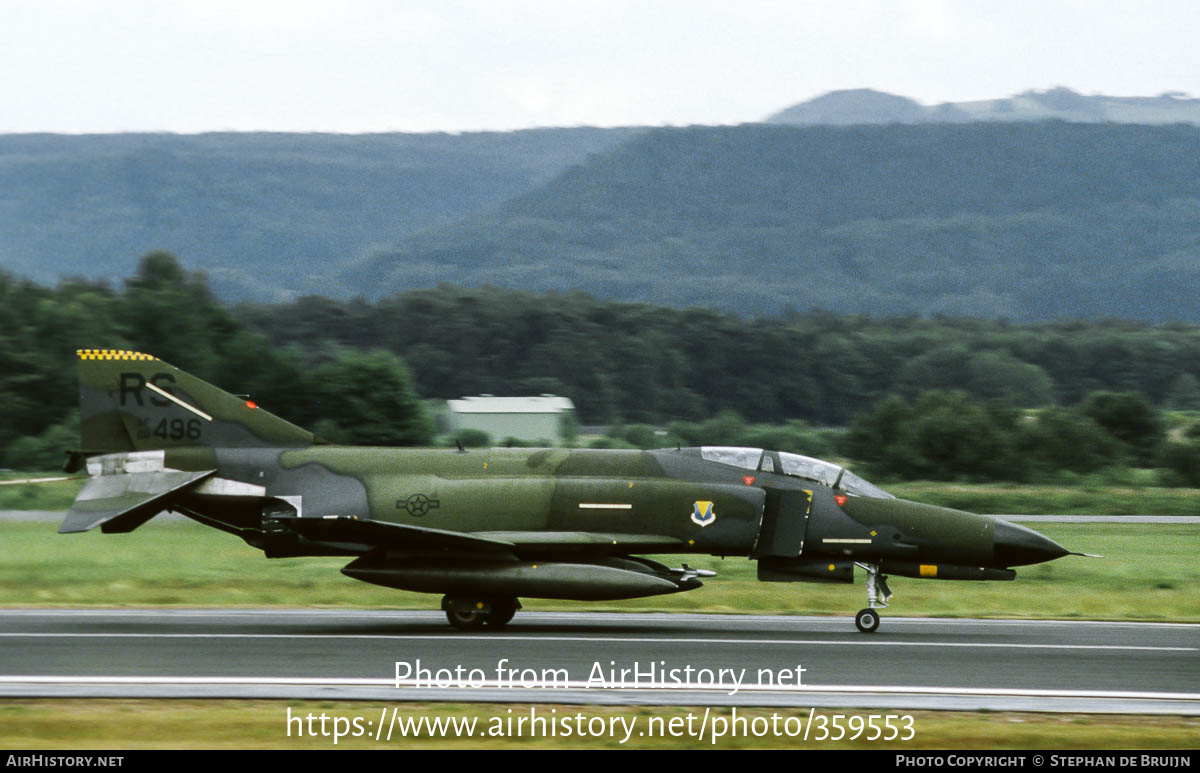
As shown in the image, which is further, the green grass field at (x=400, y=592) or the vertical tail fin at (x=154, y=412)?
the green grass field at (x=400, y=592)

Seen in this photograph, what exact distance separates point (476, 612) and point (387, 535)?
151 cm

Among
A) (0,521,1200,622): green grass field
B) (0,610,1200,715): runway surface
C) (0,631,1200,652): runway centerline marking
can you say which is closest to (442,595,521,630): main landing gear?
(0,610,1200,715): runway surface

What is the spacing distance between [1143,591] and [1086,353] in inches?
3707

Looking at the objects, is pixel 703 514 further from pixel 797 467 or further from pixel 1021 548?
pixel 1021 548

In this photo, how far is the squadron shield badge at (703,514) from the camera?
16.6m

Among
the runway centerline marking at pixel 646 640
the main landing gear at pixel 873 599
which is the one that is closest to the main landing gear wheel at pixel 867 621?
the main landing gear at pixel 873 599

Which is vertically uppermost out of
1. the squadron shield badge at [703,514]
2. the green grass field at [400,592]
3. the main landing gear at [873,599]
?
the squadron shield badge at [703,514]

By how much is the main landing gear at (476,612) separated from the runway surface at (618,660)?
0.67ft

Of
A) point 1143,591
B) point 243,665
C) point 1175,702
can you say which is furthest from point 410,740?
point 1143,591

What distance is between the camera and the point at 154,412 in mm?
17438

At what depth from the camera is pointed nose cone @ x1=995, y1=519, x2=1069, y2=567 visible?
16.2 m

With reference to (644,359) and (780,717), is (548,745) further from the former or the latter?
(644,359)

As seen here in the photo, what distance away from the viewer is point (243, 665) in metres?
13.5

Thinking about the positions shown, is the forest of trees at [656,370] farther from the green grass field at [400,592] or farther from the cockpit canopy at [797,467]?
the cockpit canopy at [797,467]
